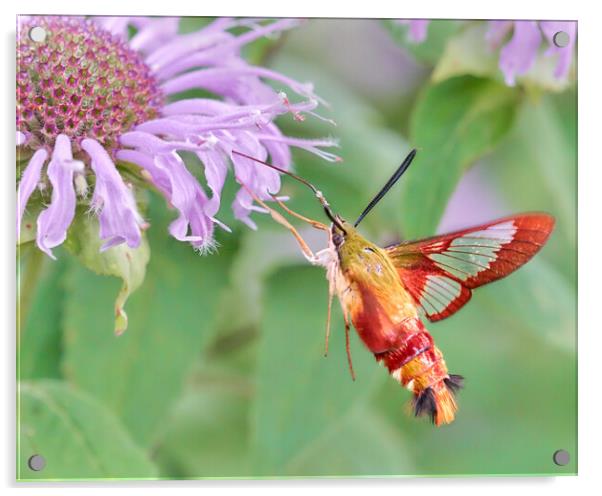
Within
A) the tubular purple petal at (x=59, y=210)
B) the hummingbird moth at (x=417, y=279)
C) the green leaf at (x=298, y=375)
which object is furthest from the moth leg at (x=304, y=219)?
the tubular purple petal at (x=59, y=210)

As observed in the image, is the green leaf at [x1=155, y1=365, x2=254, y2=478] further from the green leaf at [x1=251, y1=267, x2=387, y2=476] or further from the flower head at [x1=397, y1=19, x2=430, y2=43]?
the flower head at [x1=397, y1=19, x2=430, y2=43]

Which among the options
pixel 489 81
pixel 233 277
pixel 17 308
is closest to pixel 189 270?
pixel 233 277

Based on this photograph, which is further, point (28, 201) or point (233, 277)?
point (233, 277)

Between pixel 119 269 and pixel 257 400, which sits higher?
pixel 119 269

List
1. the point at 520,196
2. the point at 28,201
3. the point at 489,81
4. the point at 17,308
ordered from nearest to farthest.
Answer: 1. the point at 28,201
2. the point at 17,308
3. the point at 489,81
4. the point at 520,196

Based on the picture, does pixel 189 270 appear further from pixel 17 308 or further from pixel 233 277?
pixel 17 308

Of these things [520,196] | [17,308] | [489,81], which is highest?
[489,81]

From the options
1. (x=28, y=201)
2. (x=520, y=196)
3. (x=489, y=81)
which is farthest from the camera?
(x=520, y=196)
